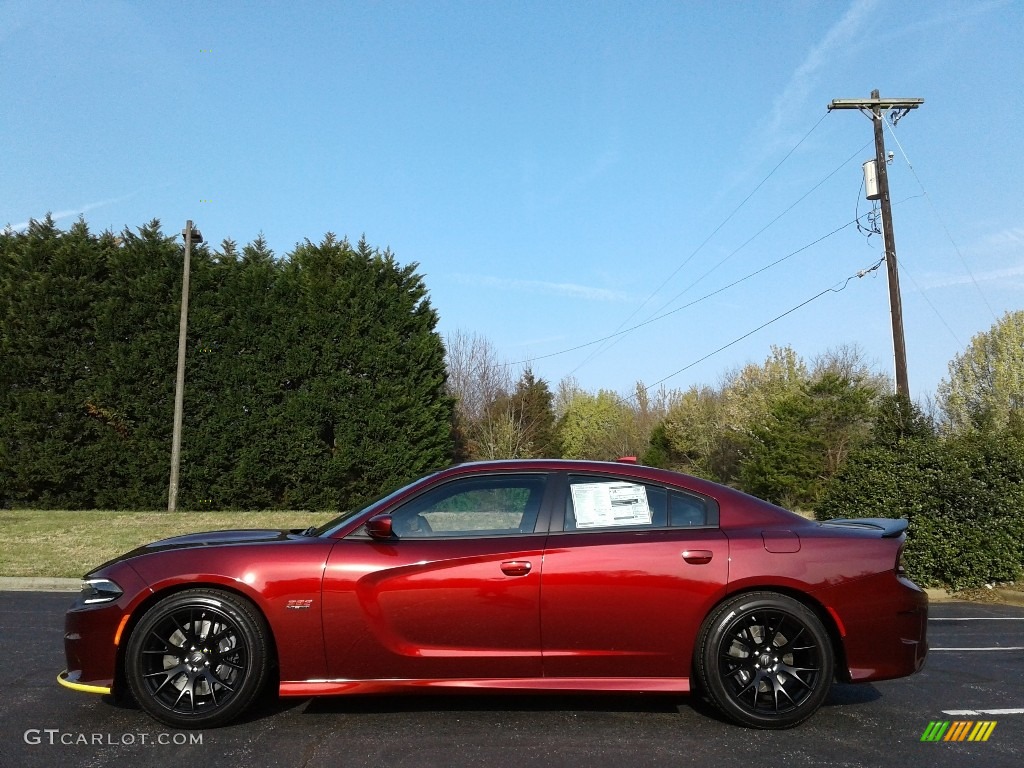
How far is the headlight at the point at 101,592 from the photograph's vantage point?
163 inches

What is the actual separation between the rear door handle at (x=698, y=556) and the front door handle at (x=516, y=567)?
83cm

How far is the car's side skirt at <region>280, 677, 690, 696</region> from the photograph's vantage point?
408 centimetres

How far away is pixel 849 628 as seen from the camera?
423 centimetres

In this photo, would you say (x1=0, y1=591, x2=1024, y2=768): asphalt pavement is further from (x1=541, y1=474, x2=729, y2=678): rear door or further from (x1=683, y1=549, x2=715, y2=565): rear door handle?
(x1=683, y1=549, x2=715, y2=565): rear door handle

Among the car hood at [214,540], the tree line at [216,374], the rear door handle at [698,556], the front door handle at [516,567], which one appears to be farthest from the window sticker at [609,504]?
the tree line at [216,374]

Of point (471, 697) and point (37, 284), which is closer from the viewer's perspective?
point (471, 697)

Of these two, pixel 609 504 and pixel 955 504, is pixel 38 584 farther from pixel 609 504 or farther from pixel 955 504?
pixel 955 504

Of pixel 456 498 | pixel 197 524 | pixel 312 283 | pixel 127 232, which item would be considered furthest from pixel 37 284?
pixel 456 498

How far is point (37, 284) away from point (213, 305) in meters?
4.03

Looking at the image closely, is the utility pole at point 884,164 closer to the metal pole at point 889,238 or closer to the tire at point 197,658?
the metal pole at point 889,238

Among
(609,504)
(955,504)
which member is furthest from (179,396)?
(609,504)

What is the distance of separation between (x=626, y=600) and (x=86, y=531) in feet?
43.8

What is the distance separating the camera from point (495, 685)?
4121mm

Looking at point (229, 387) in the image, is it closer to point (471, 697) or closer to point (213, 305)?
point (213, 305)
